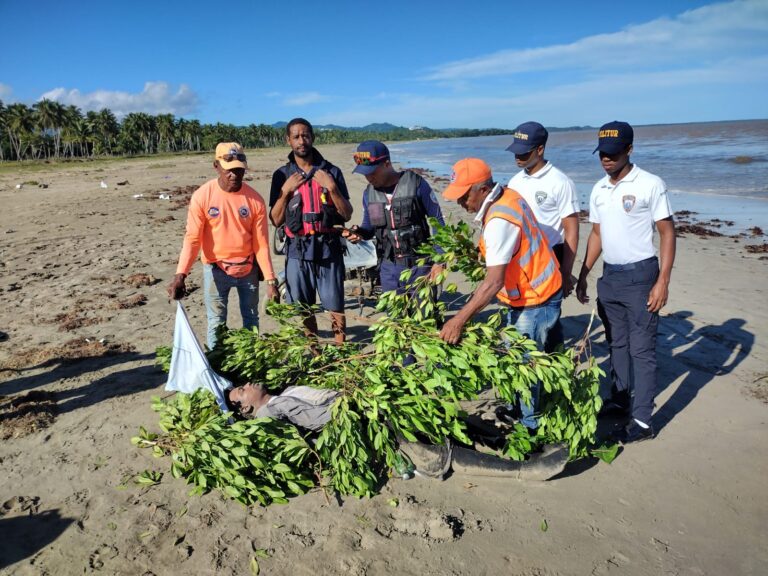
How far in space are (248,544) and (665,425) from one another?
3.74 m

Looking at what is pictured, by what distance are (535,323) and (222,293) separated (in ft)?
9.96

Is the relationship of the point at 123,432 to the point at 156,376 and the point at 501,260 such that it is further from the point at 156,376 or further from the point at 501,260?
the point at 501,260

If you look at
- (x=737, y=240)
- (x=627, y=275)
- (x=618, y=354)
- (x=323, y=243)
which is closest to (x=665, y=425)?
(x=618, y=354)

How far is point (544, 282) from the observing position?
11.7ft

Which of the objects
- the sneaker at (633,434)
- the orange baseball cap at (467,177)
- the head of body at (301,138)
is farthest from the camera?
the head of body at (301,138)

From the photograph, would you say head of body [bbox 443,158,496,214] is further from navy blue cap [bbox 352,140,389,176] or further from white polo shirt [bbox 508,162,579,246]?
navy blue cap [bbox 352,140,389,176]

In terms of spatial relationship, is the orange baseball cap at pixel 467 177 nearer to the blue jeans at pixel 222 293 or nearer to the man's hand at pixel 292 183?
the man's hand at pixel 292 183

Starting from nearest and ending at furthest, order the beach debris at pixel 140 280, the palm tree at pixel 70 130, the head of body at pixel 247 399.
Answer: the head of body at pixel 247 399, the beach debris at pixel 140 280, the palm tree at pixel 70 130

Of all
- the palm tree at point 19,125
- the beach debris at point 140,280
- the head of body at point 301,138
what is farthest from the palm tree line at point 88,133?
the head of body at point 301,138

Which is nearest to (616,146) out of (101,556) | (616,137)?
(616,137)

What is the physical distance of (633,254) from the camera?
13.0 feet

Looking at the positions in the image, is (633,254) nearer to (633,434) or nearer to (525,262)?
(525,262)

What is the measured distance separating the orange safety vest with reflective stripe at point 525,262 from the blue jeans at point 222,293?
2463mm

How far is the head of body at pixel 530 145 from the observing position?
4242 mm
